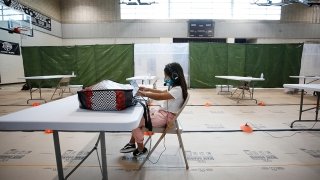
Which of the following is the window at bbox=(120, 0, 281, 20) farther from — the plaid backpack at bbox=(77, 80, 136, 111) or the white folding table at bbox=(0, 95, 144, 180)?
the white folding table at bbox=(0, 95, 144, 180)

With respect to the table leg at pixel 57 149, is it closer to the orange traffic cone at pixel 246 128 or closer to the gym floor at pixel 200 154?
the gym floor at pixel 200 154

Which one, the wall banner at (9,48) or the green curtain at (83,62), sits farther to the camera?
the green curtain at (83,62)

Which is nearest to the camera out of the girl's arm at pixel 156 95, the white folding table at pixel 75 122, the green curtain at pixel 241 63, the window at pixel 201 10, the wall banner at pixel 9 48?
the white folding table at pixel 75 122

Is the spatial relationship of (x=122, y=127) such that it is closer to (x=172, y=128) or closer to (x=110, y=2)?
(x=172, y=128)

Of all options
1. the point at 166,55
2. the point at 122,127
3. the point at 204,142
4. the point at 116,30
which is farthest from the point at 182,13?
the point at 122,127

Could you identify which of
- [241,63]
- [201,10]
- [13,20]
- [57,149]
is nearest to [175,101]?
[57,149]

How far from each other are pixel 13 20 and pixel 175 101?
27.5ft

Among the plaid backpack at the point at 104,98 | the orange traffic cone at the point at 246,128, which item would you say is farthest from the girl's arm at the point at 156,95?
the orange traffic cone at the point at 246,128

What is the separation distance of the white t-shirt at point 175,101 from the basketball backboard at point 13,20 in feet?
25.7

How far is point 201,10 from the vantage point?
11.2m

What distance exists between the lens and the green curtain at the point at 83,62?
26.3ft

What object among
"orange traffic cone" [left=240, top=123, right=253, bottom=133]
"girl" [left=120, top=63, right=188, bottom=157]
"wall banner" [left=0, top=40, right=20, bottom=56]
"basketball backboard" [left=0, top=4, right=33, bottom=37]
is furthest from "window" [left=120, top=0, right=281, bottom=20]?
"girl" [left=120, top=63, right=188, bottom=157]

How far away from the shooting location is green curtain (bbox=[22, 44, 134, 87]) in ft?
26.3

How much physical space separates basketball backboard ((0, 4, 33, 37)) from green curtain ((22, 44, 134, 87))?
81 centimetres
